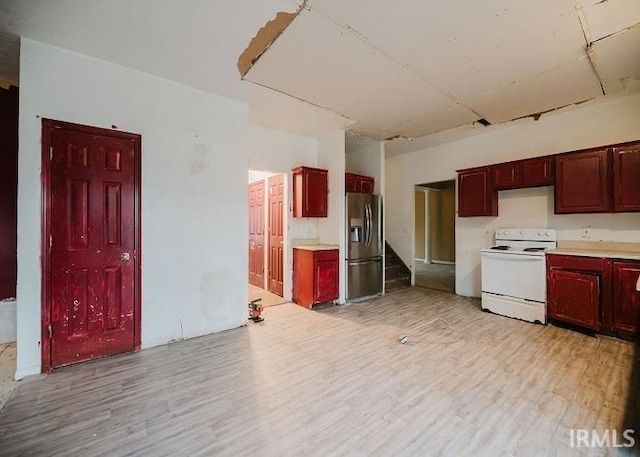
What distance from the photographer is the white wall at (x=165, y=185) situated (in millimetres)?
2404

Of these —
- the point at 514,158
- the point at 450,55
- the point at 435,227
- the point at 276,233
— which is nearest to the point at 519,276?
the point at 514,158

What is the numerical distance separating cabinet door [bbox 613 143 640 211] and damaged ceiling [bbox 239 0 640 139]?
2.64ft

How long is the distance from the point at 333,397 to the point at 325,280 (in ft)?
8.10

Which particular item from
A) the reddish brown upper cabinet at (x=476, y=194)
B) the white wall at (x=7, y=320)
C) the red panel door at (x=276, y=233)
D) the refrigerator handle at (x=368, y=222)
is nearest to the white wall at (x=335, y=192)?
the refrigerator handle at (x=368, y=222)

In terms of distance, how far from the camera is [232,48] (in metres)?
2.56

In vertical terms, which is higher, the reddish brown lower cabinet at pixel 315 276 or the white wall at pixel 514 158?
the white wall at pixel 514 158

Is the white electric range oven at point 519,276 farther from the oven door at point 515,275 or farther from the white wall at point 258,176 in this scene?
the white wall at point 258,176

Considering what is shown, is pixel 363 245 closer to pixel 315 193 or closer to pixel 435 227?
pixel 315 193

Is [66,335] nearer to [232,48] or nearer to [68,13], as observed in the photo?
[68,13]

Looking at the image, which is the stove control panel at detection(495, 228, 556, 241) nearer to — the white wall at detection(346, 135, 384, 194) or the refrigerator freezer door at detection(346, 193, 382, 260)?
the refrigerator freezer door at detection(346, 193, 382, 260)

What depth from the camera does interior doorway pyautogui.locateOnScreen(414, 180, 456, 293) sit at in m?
8.70

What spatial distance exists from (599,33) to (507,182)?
2252mm

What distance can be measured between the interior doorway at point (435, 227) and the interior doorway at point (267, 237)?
16.4 feet

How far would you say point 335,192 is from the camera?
15.7ft
